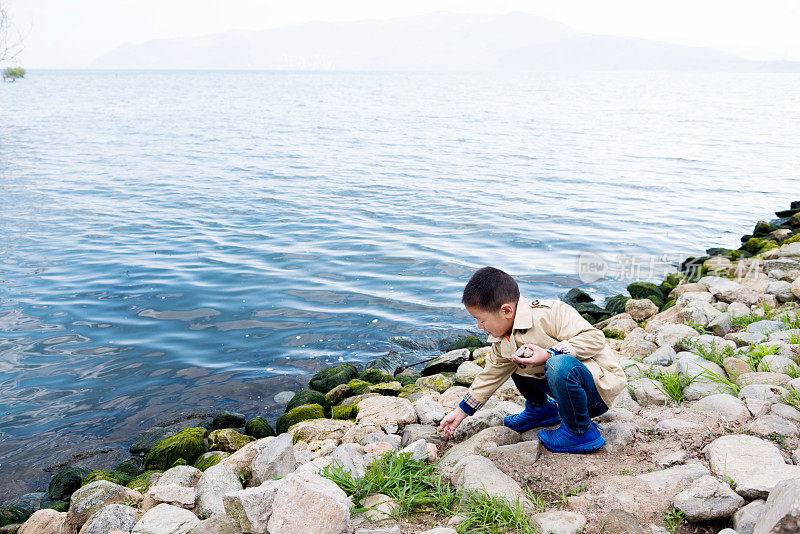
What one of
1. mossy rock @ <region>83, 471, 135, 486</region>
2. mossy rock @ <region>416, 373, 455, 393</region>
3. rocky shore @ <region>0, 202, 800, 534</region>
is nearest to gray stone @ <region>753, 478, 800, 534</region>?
rocky shore @ <region>0, 202, 800, 534</region>

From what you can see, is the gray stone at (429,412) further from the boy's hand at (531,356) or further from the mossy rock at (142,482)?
the mossy rock at (142,482)

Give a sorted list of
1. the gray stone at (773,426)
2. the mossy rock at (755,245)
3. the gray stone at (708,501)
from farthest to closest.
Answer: the mossy rock at (755,245) < the gray stone at (773,426) < the gray stone at (708,501)

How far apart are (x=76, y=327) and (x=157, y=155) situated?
15.0 metres

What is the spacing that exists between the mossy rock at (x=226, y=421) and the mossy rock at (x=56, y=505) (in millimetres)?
1412

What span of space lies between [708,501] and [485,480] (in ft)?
3.45

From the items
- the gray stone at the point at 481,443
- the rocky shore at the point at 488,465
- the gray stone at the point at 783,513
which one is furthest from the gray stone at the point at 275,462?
the gray stone at the point at 783,513

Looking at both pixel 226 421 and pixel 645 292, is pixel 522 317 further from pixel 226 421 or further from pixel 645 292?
pixel 645 292

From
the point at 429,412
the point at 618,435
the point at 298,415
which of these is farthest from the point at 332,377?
the point at 618,435

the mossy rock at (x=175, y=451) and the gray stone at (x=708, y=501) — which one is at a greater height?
the gray stone at (x=708, y=501)

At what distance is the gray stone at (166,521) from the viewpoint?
3.39m

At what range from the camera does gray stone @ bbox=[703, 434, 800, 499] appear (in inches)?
111

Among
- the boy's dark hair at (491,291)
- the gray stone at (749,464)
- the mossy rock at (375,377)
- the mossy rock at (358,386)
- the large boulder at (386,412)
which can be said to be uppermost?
the boy's dark hair at (491,291)

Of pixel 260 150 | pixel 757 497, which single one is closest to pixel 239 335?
pixel 757 497

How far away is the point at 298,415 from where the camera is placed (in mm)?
5629
